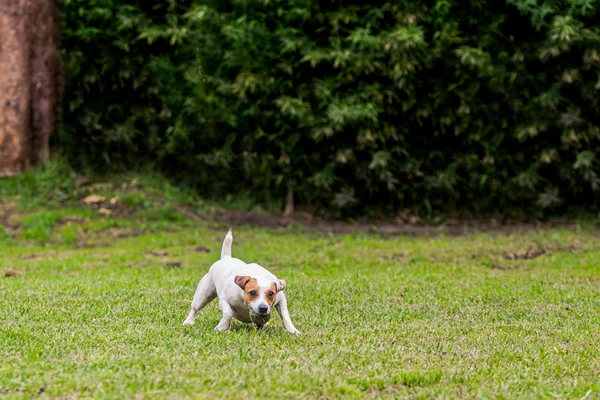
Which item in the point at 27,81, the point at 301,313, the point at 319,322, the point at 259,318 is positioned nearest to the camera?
the point at 259,318

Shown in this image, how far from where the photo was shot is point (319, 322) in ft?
21.9

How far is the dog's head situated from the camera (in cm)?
561

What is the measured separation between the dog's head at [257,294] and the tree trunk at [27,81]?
9.56m

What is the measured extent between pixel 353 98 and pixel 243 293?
8.29 meters

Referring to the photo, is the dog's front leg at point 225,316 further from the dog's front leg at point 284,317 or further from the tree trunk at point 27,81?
the tree trunk at point 27,81

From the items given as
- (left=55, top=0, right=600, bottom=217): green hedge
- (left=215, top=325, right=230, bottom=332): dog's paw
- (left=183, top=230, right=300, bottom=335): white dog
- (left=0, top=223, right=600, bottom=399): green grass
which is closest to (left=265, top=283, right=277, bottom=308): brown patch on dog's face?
(left=183, top=230, right=300, bottom=335): white dog

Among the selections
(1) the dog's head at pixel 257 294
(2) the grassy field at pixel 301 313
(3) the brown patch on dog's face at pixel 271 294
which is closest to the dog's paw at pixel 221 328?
(2) the grassy field at pixel 301 313

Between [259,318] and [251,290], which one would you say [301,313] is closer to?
[259,318]

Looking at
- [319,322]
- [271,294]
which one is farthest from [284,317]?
[319,322]

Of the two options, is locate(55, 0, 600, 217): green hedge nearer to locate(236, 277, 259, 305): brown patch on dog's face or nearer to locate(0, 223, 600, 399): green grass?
locate(0, 223, 600, 399): green grass

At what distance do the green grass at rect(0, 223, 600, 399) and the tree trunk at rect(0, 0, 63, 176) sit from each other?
7.76 ft

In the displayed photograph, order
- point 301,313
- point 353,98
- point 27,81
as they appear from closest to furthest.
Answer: point 301,313 → point 353,98 → point 27,81

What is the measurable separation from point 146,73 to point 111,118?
3.38ft

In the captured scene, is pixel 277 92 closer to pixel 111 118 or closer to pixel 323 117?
pixel 323 117
